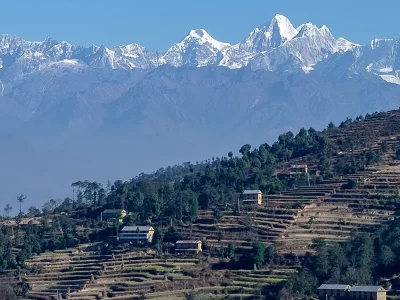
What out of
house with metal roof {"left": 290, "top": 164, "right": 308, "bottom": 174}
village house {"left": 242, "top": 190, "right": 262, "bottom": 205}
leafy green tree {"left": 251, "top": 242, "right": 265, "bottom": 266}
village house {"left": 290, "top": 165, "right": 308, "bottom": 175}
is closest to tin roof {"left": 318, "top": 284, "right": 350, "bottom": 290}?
leafy green tree {"left": 251, "top": 242, "right": 265, "bottom": 266}

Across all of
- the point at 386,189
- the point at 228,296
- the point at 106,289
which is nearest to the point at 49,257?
the point at 106,289

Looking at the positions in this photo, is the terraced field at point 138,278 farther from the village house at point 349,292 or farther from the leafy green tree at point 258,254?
the village house at point 349,292

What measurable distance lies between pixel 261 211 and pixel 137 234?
10.1m

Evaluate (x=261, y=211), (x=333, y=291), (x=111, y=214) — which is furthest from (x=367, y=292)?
(x=111, y=214)

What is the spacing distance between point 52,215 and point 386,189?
31.2 meters

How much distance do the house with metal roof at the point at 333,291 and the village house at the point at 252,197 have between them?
22.2m

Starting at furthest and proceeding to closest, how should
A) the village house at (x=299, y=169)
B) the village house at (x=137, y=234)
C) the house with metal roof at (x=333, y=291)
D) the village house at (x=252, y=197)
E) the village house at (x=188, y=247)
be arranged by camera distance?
the village house at (x=299, y=169) → the village house at (x=252, y=197) → the village house at (x=137, y=234) → the village house at (x=188, y=247) → the house with metal roof at (x=333, y=291)

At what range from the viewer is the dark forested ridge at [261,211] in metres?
83.9

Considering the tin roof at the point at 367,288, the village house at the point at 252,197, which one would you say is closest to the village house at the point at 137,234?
the village house at the point at 252,197

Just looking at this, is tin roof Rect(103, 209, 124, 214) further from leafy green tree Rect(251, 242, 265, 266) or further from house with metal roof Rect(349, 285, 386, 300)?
house with metal roof Rect(349, 285, 386, 300)

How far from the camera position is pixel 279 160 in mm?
116500

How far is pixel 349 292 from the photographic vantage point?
3113 inches

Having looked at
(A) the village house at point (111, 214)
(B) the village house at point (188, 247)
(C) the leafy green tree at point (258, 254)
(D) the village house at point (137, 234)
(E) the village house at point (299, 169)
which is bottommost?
(C) the leafy green tree at point (258, 254)

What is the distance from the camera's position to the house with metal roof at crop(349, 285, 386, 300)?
255 feet
